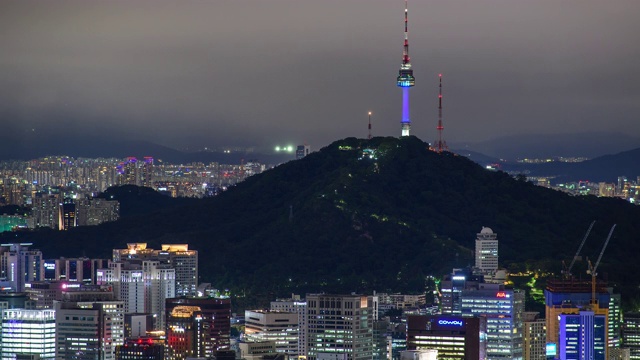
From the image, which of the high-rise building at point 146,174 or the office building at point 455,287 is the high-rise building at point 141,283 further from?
the high-rise building at point 146,174

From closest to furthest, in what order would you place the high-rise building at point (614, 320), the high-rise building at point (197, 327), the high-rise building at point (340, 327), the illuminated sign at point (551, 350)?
the high-rise building at point (340, 327) < the high-rise building at point (197, 327) < the illuminated sign at point (551, 350) < the high-rise building at point (614, 320)

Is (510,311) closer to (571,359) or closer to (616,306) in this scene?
(571,359)

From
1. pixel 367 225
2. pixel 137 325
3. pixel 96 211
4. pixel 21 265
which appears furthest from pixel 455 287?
pixel 96 211

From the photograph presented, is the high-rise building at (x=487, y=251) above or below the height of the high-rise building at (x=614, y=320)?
above

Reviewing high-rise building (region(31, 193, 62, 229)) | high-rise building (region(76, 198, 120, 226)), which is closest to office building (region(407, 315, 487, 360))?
high-rise building (region(76, 198, 120, 226))

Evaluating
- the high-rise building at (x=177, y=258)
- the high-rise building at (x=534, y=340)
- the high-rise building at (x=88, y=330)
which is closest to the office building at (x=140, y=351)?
the high-rise building at (x=88, y=330)

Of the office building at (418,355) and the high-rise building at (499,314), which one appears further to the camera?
the high-rise building at (499,314)

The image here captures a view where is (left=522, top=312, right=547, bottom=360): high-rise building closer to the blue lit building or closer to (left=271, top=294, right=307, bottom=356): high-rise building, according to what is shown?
the blue lit building
